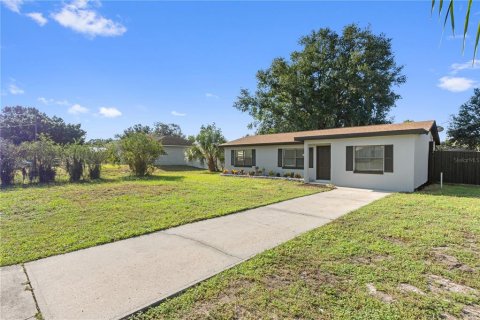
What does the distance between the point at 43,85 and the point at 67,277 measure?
1378 cm

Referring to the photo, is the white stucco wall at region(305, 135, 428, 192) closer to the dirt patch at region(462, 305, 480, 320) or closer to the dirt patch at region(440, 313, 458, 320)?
the dirt patch at region(462, 305, 480, 320)

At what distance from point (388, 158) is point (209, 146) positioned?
555 inches

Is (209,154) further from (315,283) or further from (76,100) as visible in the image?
(315,283)

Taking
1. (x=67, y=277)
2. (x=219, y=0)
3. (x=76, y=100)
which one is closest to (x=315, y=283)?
(x=67, y=277)

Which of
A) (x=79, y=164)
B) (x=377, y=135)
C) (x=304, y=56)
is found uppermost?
(x=304, y=56)

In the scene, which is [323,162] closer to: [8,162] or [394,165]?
[394,165]

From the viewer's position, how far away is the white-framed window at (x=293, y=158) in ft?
53.5

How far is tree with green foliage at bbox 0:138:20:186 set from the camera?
11.9 meters

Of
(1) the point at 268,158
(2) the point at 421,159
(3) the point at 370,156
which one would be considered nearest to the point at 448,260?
(3) the point at 370,156

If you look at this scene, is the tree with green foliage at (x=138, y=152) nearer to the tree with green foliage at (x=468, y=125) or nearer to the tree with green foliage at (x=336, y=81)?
the tree with green foliage at (x=336, y=81)

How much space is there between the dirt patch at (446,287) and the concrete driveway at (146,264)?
7.39 feet

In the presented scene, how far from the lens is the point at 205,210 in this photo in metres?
7.19

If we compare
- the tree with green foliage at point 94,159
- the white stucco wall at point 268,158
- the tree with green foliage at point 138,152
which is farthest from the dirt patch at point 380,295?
the tree with green foliage at point 138,152

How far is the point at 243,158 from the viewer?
64.8ft
